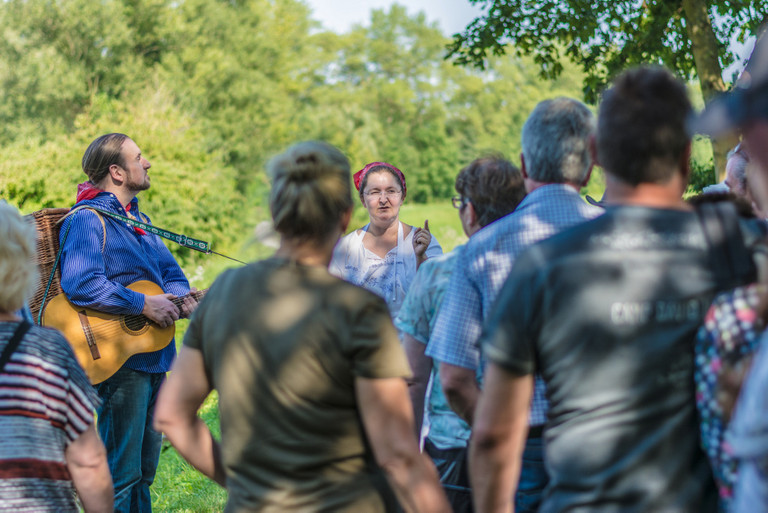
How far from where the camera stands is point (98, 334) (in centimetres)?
421

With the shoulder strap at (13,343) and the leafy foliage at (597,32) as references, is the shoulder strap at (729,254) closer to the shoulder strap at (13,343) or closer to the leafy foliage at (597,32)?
the shoulder strap at (13,343)

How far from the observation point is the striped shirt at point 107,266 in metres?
4.12

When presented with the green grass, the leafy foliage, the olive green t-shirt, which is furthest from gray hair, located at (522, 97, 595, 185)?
the leafy foliage

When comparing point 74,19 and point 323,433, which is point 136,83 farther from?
point 323,433

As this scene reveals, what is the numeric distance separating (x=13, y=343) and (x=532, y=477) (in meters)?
1.59

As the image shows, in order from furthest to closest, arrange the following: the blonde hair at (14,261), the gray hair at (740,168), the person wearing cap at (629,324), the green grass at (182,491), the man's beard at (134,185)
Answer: the green grass at (182,491) → the man's beard at (134,185) → the gray hair at (740,168) → the blonde hair at (14,261) → the person wearing cap at (629,324)

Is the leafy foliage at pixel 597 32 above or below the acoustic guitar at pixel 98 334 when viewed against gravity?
above

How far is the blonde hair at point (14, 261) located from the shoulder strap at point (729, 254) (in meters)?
1.89

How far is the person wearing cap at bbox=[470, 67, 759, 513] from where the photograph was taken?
175 cm

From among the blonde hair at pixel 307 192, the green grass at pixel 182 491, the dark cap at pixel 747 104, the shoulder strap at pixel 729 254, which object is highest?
the dark cap at pixel 747 104

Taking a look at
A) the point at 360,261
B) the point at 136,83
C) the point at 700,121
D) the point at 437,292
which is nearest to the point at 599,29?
the point at 360,261

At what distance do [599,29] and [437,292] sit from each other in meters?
11.6

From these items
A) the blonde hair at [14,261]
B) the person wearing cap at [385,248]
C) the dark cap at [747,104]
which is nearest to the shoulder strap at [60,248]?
the person wearing cap at [385,248]

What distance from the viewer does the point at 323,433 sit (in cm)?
202
